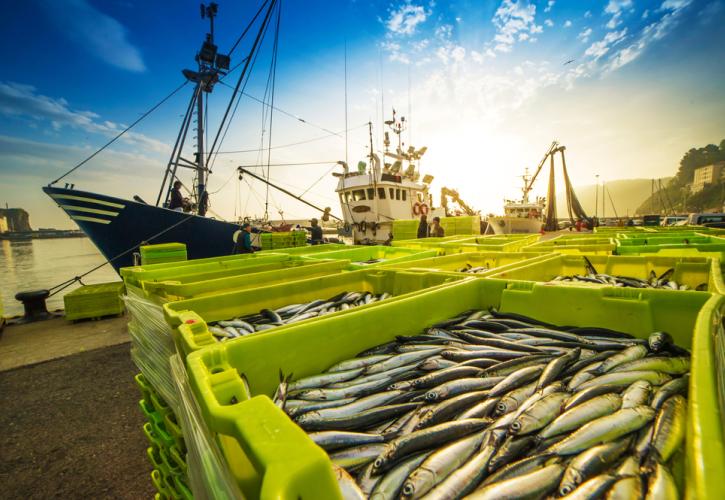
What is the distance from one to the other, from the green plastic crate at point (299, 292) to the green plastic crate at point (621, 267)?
83 centimetres

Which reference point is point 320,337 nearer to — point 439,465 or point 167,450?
point 439,465

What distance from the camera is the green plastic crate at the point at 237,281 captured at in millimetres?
3070

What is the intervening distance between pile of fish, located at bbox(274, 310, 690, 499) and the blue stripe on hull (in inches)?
441

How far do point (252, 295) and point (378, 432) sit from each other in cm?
199

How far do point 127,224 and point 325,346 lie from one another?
11879mm

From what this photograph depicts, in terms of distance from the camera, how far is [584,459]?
1.17 metres

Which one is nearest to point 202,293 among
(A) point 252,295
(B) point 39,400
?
(A) point 252,295

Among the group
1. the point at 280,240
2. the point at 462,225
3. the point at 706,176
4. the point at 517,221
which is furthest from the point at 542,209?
the point at 706,176

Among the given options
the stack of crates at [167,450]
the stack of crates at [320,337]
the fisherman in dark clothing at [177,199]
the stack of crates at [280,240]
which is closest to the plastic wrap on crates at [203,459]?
the stack of crates at [320,337]

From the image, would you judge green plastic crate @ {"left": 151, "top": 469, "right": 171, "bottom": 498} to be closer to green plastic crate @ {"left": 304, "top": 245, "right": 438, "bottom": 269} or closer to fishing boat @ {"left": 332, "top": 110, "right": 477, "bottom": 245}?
green plastic crate @ {"left": 304, "top": 245, "right": 438, "bottom": 269}

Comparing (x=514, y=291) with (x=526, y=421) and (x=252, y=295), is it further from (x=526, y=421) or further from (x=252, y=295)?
(x=252, y=295)

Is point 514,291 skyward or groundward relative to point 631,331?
skyward

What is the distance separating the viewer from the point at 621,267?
4.10 m

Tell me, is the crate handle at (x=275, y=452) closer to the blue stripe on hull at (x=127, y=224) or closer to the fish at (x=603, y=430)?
the fish at (x=603, y=430)
